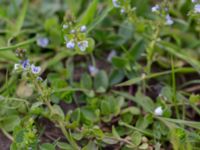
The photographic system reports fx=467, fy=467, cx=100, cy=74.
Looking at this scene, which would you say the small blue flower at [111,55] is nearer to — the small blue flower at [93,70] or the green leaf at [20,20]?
the small blue flower at [93,70]

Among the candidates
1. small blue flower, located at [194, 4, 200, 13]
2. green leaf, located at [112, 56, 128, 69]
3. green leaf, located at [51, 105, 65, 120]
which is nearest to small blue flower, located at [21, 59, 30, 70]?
green leaf, located at [51, 105, 65, 120]

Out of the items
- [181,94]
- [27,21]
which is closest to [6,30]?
[27,21]

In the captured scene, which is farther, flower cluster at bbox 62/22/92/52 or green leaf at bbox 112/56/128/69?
green leaf at bbox 112/56/128/69

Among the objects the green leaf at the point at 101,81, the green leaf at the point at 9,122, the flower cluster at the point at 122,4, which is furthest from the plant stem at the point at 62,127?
the flower cluster at the point at 122,4

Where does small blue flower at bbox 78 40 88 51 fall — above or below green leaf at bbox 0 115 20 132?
above

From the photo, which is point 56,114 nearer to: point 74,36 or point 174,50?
point 74,36

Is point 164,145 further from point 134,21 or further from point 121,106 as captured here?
point 134,21

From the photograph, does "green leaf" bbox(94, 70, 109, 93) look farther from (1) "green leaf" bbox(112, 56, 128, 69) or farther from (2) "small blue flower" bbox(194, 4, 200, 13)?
(2) "small blue flower" bbox(194, 4, 200, 13)

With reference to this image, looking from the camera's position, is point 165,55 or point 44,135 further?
point 165,55
